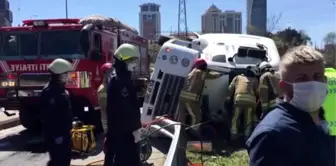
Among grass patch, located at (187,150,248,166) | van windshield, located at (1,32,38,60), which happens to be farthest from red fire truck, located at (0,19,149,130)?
grass patch, located at (187,150,248,166)

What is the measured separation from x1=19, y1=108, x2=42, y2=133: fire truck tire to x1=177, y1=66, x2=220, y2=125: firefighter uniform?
409cm

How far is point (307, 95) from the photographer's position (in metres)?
2.26

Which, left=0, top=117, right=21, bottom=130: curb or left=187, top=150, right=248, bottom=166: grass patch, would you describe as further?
left=0, top=117, right=21, bottom=130: curb

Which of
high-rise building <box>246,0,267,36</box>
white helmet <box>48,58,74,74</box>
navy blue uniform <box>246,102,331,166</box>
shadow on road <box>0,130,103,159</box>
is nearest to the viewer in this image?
navy blue uniform <box>246,102,331,166</box>

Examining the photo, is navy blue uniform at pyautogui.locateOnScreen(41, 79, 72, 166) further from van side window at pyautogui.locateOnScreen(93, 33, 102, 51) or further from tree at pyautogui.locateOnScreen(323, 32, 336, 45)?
tree at pyautogui.locateOnScreen(323, 32, 336, 45)

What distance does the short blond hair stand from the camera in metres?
2.30

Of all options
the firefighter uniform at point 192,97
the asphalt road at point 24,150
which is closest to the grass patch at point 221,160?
the asphalt road at point 24,150

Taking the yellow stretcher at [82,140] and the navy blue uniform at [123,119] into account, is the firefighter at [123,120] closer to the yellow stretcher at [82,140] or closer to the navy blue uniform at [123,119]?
the navy blue uniform at [123,119]

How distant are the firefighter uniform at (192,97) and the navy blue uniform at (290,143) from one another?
23.7 feet

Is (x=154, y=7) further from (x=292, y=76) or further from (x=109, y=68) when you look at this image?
(x=292, y=76)

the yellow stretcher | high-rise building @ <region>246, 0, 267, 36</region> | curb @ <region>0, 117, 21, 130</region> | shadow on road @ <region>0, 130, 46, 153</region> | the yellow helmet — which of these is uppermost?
high-rise building @ <region>246, 0, 267, 36</region>

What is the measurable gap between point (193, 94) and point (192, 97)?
0.20 feet

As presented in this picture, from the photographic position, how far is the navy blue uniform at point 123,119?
5.39 m

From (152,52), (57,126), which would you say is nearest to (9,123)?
(57,126)
